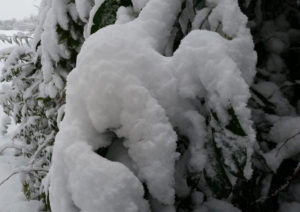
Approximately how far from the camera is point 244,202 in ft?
2.45

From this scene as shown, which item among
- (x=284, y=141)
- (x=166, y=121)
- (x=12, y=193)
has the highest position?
(x=166, y=121)

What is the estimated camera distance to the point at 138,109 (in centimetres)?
56

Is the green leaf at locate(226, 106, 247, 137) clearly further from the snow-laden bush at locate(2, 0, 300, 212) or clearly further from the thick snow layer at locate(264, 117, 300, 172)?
the thick snow layer at locate(264, 117, 300, 172)

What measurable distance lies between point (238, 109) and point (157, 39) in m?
0.25

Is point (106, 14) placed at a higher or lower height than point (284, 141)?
higher

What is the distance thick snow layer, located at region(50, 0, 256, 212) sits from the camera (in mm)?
512

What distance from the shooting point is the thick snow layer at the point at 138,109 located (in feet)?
1.68

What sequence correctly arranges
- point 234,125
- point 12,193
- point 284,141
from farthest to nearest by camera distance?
point 12,193
point 284,141
point 234,125

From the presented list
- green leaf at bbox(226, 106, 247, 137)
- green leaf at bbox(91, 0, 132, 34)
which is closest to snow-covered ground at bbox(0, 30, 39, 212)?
green leaf at bbox(91, 0, 132, 34)

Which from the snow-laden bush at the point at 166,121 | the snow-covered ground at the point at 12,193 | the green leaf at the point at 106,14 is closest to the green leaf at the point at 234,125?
the snow-laden bush at the point at 166,121

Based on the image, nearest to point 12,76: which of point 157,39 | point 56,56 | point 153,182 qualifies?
point 56,56

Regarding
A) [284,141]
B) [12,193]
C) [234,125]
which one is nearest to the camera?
[234,125]

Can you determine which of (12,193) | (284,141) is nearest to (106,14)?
(284,141)

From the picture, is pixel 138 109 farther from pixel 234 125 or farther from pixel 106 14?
pixel 106 14
